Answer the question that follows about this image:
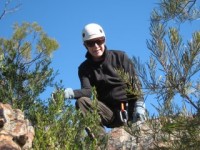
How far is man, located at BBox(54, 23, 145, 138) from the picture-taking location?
4816 millimetres

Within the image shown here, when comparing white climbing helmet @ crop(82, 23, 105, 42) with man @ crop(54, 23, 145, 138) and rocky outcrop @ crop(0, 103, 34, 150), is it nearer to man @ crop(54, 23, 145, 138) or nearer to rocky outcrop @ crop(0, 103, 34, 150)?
man @ crop(54, 23, 145, 138)

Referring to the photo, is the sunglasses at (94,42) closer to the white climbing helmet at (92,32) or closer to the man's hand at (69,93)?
the white climbing helmet at (92,32)

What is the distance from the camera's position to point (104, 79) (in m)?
4.94

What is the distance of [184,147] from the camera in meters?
2.94

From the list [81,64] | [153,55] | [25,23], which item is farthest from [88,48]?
[25,23]

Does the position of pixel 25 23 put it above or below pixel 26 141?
above

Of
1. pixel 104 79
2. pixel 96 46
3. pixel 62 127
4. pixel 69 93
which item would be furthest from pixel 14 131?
pixel 96 46

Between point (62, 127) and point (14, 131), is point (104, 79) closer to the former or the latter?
point (62, 127)

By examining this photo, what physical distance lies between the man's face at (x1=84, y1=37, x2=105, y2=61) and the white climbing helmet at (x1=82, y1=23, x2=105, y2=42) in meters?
0.05

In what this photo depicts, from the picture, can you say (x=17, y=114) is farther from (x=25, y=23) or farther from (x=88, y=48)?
(x=25, y=23)

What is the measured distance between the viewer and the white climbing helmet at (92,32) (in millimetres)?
4961

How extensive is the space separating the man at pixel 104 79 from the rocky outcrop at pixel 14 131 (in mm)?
838

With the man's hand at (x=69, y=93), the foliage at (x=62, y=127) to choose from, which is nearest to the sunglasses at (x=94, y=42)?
the man's hand at (x=69, y=93)

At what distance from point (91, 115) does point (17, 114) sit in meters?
0.75
